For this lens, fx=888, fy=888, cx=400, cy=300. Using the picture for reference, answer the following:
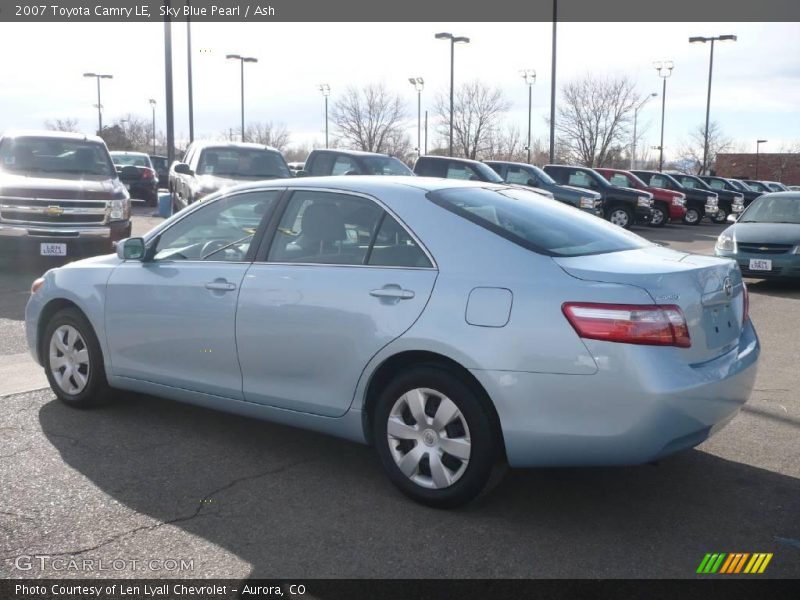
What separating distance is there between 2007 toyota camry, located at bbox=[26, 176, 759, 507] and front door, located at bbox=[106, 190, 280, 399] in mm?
12

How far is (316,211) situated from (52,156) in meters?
9.91

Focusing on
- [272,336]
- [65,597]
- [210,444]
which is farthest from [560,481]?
[65,597]

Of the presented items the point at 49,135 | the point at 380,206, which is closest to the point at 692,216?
the point at 49,135

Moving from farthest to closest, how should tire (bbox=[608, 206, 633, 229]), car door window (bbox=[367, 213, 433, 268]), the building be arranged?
1. the building
2. tire (bbox=[608, 206, 633, 229])
3. car door window (bbox=[367, 213, 433, 268])

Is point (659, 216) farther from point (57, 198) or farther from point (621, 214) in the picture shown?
point (57, 198)

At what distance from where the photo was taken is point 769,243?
12.6 meters

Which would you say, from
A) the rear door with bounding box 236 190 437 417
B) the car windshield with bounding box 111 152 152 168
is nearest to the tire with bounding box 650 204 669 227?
the car windshield with bounding box 111 152 152 168

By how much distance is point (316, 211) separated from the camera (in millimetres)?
4969

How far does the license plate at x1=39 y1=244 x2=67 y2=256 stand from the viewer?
12.3 metres

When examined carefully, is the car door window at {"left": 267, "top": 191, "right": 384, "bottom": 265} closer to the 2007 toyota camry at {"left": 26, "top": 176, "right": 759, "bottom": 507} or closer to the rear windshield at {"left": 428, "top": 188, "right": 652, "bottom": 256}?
the 2007 toyota camry at {"left": 26, "top": 176, "right": 759, "bottom": 507}

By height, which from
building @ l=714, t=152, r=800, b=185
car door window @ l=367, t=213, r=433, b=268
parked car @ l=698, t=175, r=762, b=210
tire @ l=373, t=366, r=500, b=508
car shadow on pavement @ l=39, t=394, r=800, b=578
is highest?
building @ l=714, t=152, r=800, b=185

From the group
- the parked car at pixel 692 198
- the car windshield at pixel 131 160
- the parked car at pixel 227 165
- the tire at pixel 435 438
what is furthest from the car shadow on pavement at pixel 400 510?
the parked car at pixel 692 198

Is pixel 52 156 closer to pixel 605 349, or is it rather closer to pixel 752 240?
pixel 752 240

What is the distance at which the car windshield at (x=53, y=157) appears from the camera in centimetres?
1312
